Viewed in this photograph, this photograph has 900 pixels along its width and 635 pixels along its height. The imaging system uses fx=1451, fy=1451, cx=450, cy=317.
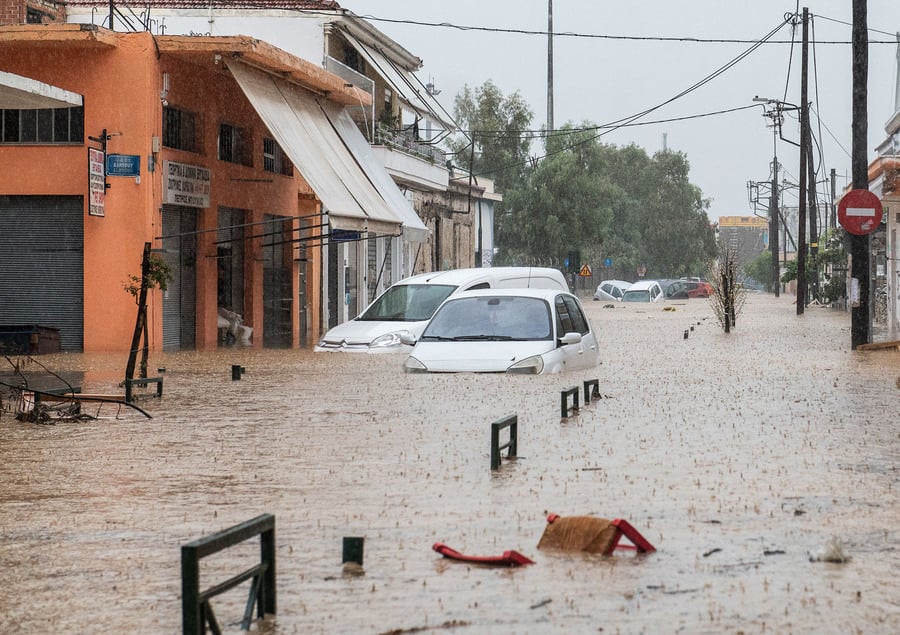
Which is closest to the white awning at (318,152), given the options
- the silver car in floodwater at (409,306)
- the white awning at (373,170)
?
the white awning at (373,170)

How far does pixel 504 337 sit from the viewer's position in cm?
1605

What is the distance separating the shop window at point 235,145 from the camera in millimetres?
28578

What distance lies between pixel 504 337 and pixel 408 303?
20.1 ft

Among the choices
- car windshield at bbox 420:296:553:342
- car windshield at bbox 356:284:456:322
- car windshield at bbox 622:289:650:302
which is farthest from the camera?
car windshield at bbox 622:289:650:302

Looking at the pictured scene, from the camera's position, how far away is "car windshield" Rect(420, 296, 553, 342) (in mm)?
16141

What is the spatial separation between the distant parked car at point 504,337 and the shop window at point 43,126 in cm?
980

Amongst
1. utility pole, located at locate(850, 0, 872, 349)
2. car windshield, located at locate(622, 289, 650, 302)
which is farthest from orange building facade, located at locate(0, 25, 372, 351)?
car windshield, located at locate(622, 289, 650, 302)

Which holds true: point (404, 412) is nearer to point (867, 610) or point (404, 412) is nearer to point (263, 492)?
point (263, 492)

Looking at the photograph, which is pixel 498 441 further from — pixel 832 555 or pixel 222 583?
pixel 222 583

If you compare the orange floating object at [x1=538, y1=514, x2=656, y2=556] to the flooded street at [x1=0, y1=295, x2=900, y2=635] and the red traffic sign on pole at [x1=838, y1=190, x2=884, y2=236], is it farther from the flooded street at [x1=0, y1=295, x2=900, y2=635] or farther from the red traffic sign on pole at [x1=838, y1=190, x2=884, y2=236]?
the red traffic sign on pole at [x1=838, y1=190, x2=884, y2=236]

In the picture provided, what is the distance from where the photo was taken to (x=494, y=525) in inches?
278

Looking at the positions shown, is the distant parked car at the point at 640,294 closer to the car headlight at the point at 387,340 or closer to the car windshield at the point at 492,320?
the car headlight at the point at 387,340

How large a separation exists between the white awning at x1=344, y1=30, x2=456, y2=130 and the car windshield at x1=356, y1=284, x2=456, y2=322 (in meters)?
13.1

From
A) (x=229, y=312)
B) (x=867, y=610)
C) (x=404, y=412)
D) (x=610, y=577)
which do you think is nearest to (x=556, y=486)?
(x=610, y=577)
